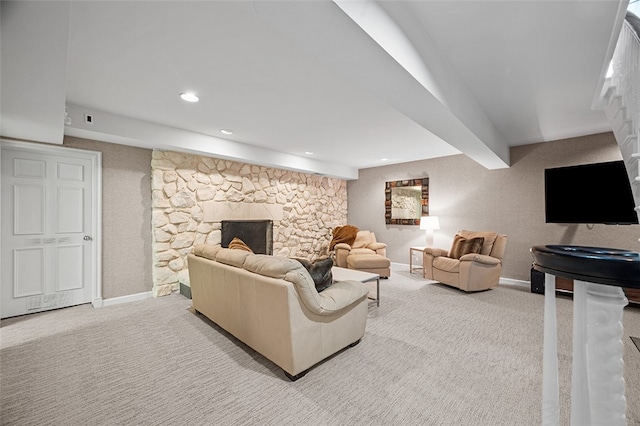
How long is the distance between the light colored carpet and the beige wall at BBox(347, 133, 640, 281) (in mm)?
1374

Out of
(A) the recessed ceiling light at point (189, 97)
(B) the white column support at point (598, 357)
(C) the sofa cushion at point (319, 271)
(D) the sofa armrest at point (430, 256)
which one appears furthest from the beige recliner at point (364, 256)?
(B) the white column support at point (598, 357)

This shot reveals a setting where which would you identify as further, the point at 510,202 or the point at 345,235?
the point at 345,235

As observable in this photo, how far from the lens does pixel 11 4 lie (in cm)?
124

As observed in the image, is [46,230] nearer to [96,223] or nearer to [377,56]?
[96,223]

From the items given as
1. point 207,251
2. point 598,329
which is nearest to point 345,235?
point 207,251

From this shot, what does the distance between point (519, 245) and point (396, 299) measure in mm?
2478

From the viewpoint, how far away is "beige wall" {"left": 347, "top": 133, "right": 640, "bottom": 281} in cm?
390

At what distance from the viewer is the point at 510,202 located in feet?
15.2

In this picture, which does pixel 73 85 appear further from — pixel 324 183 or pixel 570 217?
pixel 570 217

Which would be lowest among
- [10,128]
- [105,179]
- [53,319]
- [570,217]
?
[53,319]

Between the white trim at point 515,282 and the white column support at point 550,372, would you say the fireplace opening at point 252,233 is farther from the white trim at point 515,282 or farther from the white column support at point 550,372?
the white column support at point 550,372

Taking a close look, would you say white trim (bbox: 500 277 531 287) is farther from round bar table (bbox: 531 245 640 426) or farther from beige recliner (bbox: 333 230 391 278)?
round bar table (bbox: 531 245 640 426)

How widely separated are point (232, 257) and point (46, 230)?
2.64 meters

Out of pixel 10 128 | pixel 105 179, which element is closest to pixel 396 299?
pixel 105 179
